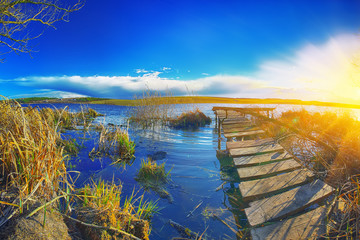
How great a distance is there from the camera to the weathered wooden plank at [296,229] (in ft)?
7.47

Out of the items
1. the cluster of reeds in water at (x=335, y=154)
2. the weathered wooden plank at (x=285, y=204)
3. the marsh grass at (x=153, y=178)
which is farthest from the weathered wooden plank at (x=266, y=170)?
the marsh grass at (x=153, y=178)

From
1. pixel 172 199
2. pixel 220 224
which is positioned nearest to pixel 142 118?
pixel 172 199

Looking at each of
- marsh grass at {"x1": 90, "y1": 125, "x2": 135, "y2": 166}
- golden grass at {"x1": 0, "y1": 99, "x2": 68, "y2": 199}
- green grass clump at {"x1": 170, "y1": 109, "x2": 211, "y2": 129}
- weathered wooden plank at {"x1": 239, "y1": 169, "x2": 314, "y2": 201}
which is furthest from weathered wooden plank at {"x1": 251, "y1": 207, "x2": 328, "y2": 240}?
green grass clump at {"x1": 170, "y1": 109, "x2": 211, "y2": 129}

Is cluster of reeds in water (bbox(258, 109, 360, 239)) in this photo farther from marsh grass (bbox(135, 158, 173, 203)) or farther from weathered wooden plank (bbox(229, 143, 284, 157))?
marsh grass (bbox(135, 158, 173, 203))

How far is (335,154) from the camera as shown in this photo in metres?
4.68

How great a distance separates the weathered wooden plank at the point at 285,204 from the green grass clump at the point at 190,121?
1288 centimetres

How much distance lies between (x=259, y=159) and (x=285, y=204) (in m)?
2.05

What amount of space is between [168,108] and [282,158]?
13174 millimetres

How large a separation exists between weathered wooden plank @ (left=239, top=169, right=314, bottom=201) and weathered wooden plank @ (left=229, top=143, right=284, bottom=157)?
1419 mm

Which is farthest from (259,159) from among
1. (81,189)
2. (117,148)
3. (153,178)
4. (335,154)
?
(117,148)

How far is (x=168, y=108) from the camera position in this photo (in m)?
17.3

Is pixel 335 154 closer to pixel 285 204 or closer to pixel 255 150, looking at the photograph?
pixel 255 150

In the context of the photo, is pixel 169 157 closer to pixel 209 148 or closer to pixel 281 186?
pixel 209 148

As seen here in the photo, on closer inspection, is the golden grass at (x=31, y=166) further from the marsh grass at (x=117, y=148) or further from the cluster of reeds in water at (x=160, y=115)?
the cluster of reeds in water at (x=160, y=115)
